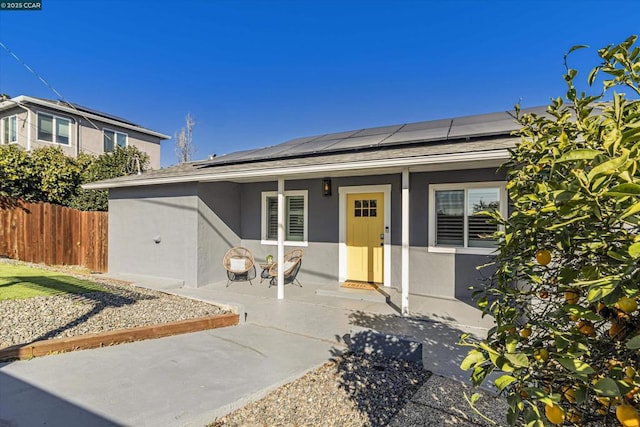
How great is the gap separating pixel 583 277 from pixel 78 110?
22.3 metres

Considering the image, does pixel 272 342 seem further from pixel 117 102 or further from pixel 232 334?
pixel 117 102

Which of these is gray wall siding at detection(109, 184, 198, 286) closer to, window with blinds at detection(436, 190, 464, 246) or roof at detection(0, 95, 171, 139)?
window with blinds at detection(436, 190, 464, 246)

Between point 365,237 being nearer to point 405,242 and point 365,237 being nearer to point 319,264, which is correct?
point 319,264

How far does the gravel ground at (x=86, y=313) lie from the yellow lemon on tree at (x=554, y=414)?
210 inches

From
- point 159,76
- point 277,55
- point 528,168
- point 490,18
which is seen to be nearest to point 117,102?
point 159,76

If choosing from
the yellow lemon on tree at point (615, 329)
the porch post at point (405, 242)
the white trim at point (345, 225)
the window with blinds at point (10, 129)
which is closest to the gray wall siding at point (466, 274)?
the white trim at point (345, 225)

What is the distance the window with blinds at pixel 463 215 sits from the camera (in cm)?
677

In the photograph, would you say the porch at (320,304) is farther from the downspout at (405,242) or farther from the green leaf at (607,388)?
the green leaf at (607,388)

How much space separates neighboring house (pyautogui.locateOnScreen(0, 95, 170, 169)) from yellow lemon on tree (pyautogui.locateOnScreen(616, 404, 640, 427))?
19899mm

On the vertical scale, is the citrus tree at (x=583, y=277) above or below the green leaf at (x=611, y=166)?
below

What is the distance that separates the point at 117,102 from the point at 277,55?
12816 mm

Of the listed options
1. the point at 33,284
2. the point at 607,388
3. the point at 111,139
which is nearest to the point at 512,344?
Answer: the point at 607,388

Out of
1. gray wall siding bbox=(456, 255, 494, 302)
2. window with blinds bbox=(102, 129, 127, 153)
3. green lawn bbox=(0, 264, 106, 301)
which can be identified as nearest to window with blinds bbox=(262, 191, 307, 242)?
gray wall siding bbox=(456, 255, 494, 302)

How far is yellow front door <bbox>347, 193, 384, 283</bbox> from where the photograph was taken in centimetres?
800
